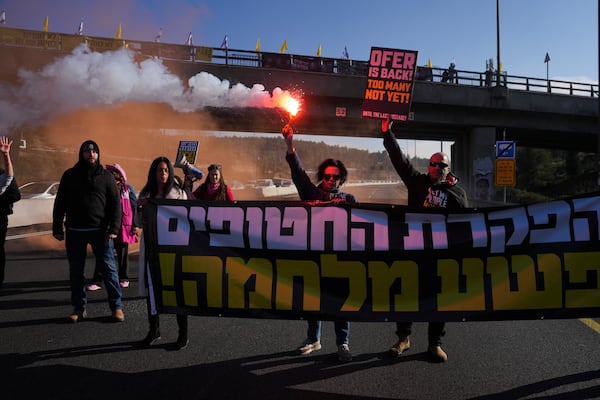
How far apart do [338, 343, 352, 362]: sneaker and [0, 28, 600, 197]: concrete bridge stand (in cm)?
1542

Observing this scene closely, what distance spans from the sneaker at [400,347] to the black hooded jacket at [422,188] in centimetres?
123

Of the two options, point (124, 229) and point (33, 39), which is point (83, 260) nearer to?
point (124, 229)

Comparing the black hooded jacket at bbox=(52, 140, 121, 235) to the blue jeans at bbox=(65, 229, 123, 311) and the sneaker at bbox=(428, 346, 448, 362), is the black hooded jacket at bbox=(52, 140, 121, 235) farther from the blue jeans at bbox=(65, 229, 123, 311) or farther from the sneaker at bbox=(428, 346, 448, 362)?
the sneaker at bbox=(428, 346, 448, 362)

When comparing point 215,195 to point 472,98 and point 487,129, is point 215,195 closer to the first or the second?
point 472,98

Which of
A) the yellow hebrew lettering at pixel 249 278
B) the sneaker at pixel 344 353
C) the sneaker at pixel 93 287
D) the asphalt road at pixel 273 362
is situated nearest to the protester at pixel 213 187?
the asphalt road at pixel 273 362

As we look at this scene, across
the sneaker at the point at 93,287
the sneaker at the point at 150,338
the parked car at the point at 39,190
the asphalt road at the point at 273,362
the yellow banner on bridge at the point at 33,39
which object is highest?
the yellow banner on bridge at the point at 33,39

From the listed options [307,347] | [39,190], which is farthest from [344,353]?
[39,190]

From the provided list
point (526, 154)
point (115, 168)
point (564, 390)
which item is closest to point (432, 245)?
point (564, 390)

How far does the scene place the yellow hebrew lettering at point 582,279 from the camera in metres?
3.72

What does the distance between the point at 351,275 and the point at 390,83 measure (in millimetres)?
5278

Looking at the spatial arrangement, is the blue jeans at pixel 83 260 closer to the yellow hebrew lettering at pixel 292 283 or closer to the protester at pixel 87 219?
the protester at pixel 87 219

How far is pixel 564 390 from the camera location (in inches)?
133

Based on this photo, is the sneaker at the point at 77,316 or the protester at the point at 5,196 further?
the protester at the point at 5,196

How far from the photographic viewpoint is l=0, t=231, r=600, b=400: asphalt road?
11.1 ft
